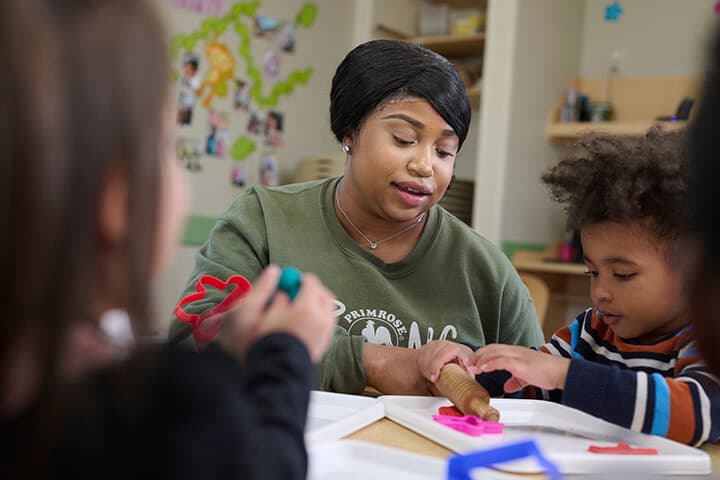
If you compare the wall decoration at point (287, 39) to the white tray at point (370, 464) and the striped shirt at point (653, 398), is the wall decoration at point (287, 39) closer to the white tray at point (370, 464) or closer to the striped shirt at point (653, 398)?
the striped shirt at point (653, 398)

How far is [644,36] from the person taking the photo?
3316 mm

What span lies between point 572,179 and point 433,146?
0.76ft

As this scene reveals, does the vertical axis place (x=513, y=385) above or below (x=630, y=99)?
below

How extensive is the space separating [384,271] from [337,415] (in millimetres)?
481

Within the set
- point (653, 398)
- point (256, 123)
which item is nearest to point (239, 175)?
point (256, 123)

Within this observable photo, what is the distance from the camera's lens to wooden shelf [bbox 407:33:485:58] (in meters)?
3.29

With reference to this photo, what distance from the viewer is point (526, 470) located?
2.17ft

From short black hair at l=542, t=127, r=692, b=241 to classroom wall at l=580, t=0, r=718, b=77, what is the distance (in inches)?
88.3

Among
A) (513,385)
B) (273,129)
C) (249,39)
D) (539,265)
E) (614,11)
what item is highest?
(614,11)

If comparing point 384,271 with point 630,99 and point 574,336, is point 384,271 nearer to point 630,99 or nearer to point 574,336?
point 574,336

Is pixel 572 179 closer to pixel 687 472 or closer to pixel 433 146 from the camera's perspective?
pixel 433 146

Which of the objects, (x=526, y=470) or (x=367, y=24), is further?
(x=367, y=24)

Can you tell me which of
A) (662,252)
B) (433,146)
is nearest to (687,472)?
(662,252)

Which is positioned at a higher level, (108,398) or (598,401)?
(108,398)
